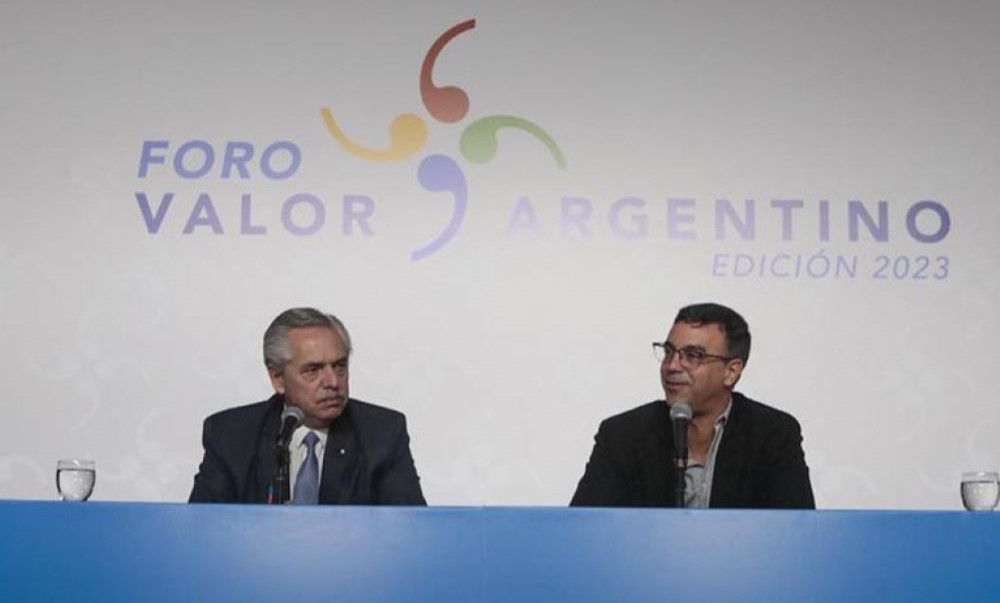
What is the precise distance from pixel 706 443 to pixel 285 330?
1.10 m

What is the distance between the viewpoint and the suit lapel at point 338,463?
3.80 meters

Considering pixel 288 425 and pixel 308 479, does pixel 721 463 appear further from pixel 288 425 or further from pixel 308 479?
pixel 288 425

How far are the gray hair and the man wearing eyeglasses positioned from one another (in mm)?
739

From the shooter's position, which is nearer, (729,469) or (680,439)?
(680,439)

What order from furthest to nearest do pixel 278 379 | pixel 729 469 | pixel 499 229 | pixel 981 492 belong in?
pixel 499 229
pixel 278 379
pixel 729 469
pixel 981 492

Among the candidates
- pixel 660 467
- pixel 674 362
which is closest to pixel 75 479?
pixel 660 467

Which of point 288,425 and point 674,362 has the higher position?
point 674,362

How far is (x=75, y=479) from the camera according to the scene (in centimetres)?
311

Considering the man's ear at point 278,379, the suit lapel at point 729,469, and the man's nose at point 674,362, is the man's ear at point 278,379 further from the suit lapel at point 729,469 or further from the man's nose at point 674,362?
the suit lapel at point 729,469

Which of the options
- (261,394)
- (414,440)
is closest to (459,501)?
(414,440)

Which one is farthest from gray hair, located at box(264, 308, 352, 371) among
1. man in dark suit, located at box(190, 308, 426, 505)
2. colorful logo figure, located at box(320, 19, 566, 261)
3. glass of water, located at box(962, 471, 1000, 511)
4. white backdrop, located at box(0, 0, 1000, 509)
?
glass of water, located at box(962, 471, 1000, 511)

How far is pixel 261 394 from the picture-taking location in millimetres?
4566

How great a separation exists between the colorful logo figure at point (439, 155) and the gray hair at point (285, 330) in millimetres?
745

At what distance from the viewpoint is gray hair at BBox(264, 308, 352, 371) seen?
3.89 metres
